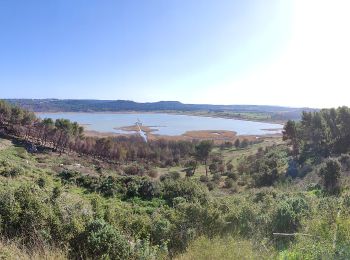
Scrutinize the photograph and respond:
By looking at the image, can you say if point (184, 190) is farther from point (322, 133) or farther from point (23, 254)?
point (322, 133)

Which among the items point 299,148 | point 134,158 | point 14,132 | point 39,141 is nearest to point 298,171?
point 299,148

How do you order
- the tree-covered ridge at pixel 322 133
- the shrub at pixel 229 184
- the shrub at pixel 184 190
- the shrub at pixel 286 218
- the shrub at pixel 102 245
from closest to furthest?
the shrub at pixel 102 245
the shrub at pixel 286 218
the shrub at pixel 184 190
the shrub at pixel 229 184
the tree-covered ridge at pixel 322 133

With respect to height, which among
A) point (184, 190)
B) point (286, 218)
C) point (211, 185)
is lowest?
point (211, 185)

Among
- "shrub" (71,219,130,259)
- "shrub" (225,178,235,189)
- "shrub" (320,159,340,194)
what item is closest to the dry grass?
"shrub" (71,219,130,259)

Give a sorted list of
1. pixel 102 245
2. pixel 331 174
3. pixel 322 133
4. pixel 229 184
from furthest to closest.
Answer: pixel 322 133, pixel 229 184, pixel 331 174, pixel 102 245

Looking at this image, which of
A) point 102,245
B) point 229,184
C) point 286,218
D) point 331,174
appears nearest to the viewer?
point 102,245

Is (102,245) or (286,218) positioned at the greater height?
(102,245)

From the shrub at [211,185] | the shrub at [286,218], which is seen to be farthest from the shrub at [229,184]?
the shrub at [286,218]

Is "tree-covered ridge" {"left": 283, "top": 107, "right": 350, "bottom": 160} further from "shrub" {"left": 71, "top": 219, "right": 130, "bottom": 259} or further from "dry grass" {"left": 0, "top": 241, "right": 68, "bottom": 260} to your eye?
"dry grass" {"left": 0, "top": 241, "right": 68, "bottom": 260}

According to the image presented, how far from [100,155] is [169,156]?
13.8 m

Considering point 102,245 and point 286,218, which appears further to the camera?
point 286,218

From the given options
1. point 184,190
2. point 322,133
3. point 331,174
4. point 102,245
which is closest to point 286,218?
point 102,245

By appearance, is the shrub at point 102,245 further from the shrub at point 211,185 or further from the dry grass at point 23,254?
the shrub at point 211,185

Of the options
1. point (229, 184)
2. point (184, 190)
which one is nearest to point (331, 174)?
point (184, 190)
